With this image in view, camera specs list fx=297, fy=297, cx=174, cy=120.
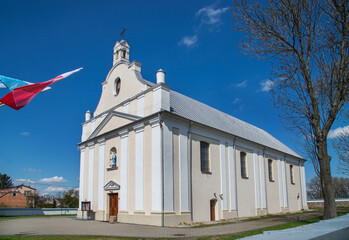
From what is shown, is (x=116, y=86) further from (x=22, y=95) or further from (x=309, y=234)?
(x=309, y=234)

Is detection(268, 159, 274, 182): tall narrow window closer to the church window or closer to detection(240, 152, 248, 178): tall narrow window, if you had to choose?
detection(240, 152, 248, 178): tall narrow window

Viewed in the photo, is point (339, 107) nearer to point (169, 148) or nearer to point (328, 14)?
point (328, 14)

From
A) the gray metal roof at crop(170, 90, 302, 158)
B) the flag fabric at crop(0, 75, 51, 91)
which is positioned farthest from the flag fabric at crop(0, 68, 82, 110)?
the gray metal roof at crop(170, 90, 302, 158)

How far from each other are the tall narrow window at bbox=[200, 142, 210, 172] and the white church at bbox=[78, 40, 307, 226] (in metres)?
0.07

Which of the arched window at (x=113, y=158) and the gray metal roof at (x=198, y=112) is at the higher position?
the gray metal roof at (x=198, y=112)

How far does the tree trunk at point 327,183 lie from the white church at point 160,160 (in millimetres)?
7475

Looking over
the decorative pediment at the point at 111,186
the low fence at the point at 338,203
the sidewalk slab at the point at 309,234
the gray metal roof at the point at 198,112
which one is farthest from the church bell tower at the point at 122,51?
the low fence at the point at 338,203

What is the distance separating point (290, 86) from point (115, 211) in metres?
13.5

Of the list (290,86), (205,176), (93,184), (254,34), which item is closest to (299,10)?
(254,34)

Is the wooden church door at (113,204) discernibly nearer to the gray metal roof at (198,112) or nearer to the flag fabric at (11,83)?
the gray metal roof at (198,112)

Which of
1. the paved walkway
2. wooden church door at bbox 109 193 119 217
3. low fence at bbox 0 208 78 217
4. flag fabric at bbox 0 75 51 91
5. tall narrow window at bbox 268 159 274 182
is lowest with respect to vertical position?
low fence at bbox 0 208 78 217

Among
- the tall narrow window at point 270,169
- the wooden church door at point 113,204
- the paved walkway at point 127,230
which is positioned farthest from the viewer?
the tall narrow window at point 270,169

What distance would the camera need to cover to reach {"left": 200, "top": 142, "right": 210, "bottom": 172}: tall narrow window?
2014 centimetres

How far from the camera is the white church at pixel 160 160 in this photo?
17141mm
